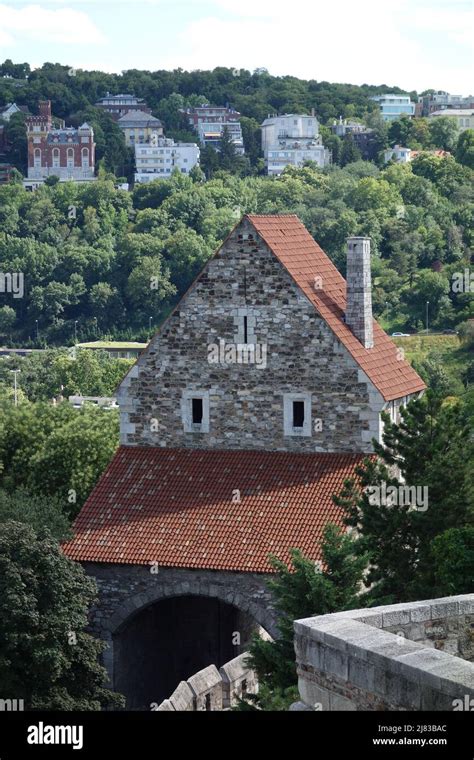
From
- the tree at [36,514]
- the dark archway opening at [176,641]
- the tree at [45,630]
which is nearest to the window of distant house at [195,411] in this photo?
the tree at [36,514]

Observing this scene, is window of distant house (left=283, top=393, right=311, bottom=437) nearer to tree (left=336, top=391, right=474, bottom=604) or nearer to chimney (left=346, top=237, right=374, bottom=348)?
chimney (left=346, top=237, right=374, bottom=348)

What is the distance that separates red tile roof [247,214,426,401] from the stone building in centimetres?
5

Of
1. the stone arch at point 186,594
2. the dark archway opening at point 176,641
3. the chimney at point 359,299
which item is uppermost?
the chimney at point 359,299

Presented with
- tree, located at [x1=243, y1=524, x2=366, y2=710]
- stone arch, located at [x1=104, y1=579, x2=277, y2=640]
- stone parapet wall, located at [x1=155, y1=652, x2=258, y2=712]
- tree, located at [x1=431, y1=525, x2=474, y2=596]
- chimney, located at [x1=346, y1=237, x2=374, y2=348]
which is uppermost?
chimney, located at [x1=346, y1=237, x2=374, y2=348]

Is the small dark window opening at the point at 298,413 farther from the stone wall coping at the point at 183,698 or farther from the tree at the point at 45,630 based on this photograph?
the stone wall coping at the point at 183,698

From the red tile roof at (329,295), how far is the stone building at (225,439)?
0.05 m

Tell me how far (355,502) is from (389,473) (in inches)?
66.9

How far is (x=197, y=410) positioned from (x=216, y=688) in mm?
7128

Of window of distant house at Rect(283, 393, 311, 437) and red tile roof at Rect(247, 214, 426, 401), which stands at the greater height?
red tile roof at Rect(247, 214, 426, 401)

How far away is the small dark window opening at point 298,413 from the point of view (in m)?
32.0

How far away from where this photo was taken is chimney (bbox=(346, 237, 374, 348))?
32.4 m

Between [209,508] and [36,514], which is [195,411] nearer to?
[209,508]

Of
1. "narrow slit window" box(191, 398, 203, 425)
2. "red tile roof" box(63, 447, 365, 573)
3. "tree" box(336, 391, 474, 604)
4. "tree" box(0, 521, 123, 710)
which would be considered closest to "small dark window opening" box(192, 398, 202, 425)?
"narrow slit window" box(191, 398, 203, 425)
